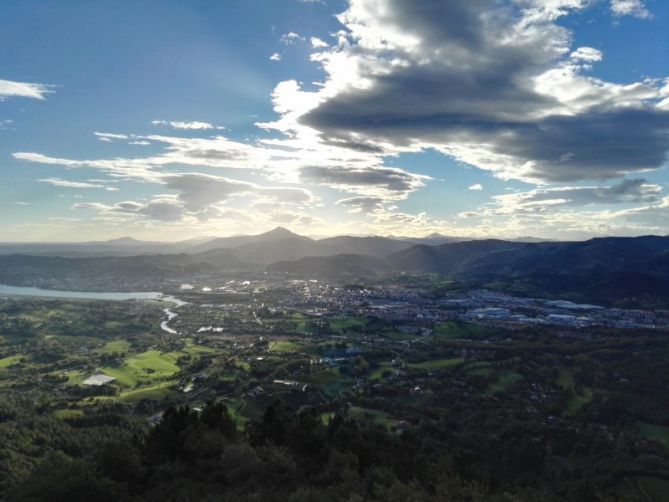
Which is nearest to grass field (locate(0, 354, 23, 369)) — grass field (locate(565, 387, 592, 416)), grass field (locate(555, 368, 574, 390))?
grass field (locate(565, 387, 592, 416))

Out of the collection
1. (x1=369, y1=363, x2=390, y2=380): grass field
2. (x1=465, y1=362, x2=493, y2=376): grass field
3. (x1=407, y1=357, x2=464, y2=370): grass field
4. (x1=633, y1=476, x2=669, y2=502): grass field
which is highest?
(x1=465, y1=362, x2=493, y2=376): grass field

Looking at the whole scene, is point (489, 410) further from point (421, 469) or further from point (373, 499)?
point (373, 499)

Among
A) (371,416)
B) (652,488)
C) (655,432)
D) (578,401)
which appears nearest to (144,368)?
(371,416)

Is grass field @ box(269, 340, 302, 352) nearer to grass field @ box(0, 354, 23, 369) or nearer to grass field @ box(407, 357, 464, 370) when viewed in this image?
grass field @ box(407, 357, 464, 370)

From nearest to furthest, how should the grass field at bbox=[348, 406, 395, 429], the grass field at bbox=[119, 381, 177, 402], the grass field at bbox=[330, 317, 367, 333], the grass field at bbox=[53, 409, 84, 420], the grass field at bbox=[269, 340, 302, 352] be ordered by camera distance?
the grass field at bbox=[348, 406, 395, 429] < the grass field at bbox=[53, 409, 84, 420] < the grass field at bbox=[119, 381, 177, 402] < the grass field at bbox=[269, 340, 302, 352] < the grass field at bbox=[330, 317, 367, 333]

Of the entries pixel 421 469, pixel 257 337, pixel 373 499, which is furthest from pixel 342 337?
pixel 373 499

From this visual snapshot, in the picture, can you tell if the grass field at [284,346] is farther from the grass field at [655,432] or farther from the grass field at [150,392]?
the grass field at [655,432]

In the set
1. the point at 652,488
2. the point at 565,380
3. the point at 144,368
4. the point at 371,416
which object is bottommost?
the point at 144,368

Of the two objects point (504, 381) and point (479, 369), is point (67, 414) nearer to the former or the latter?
point (479, 369)

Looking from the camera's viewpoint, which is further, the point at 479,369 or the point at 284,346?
the point at 284,346
